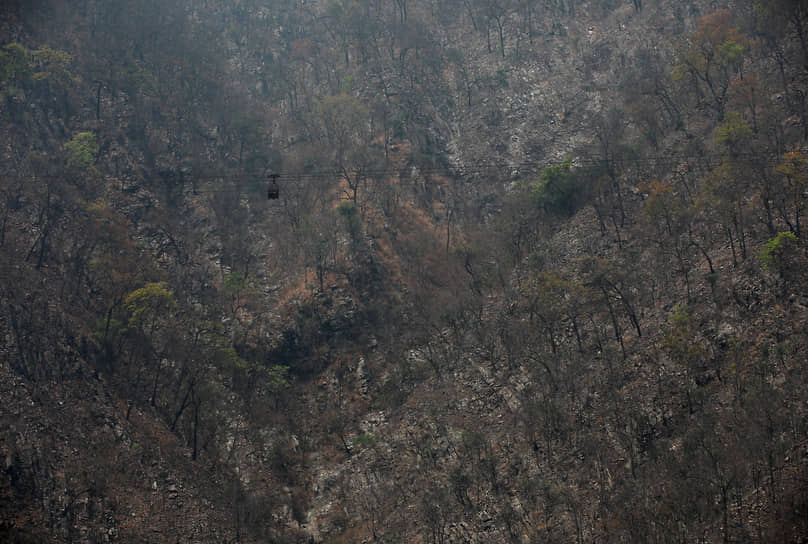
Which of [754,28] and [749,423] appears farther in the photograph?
→ [754,28]

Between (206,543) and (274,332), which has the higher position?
(274,332)

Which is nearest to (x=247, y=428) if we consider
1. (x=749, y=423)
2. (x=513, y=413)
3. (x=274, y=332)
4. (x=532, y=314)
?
(x=274, y=332)

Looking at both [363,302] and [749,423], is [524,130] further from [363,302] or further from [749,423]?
[749,423]

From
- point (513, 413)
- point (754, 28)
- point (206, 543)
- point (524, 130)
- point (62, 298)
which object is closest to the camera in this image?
point (206, 543)

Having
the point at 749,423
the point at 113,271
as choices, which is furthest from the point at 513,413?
the point at 113,271

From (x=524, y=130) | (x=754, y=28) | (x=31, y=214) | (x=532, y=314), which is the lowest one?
(x=532, y=314)

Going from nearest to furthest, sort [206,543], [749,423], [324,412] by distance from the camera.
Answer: [749,423]
[206,543]
[324,412]

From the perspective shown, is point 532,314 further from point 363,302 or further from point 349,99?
point 349,99
